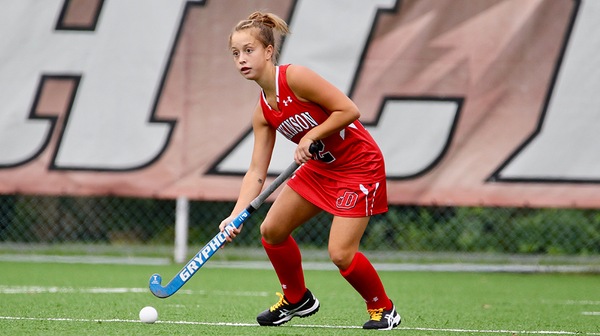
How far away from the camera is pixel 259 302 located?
616 cm

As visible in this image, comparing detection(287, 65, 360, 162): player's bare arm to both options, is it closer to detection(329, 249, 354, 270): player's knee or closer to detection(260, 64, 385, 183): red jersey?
detection(260, 64, 385, 183): red jersey

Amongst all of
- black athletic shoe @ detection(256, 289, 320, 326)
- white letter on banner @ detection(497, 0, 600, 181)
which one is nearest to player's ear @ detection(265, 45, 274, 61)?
black athletic shoe @ detection(256, 289, 320, 326)

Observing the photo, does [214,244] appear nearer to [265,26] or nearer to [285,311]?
[285,311]

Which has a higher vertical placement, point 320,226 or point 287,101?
point 287,101

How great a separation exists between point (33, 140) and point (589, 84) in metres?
4.73

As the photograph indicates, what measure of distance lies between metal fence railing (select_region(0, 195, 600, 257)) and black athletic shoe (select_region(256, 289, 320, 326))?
16.0 feet

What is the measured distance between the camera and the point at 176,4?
8.95m

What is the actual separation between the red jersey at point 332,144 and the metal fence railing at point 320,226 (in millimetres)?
5033

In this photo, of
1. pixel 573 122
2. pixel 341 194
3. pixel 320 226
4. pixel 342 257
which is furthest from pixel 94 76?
pixel 342 257

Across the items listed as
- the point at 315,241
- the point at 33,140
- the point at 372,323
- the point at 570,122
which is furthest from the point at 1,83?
the point at 372,323

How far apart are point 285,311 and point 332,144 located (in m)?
0.81

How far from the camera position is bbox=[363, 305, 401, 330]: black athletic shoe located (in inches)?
180

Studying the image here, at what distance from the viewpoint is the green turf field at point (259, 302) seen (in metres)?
4.61

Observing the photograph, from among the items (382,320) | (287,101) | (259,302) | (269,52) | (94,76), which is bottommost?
(259,302)
